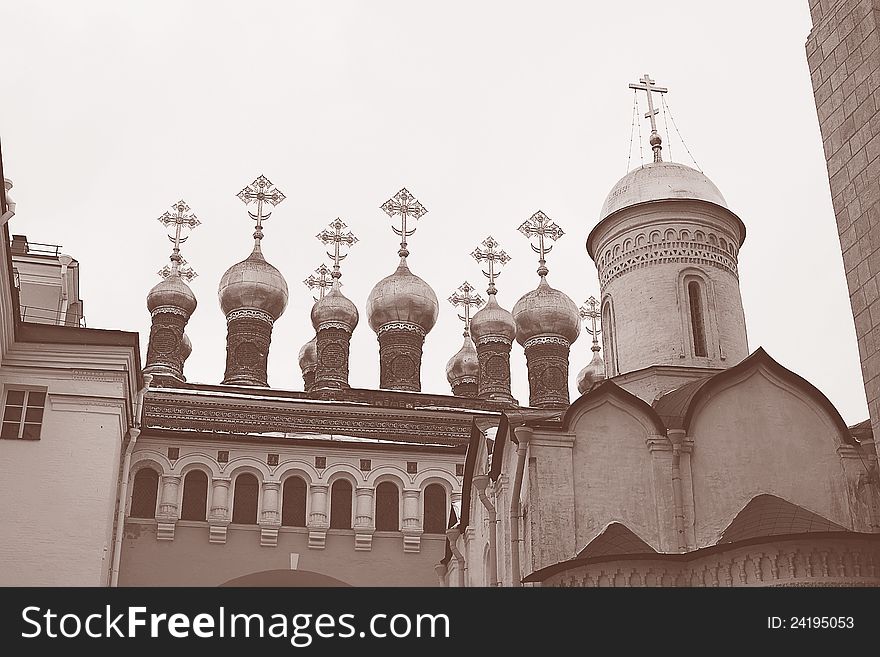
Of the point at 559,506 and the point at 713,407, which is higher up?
the point at 713,407

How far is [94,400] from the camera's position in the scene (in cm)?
1570

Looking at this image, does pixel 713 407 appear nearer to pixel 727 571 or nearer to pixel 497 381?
pixel 727 571

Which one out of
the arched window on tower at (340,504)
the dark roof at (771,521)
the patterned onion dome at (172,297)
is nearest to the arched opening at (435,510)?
the arched window on tower at (340,504)

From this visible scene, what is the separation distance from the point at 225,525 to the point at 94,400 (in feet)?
15.6

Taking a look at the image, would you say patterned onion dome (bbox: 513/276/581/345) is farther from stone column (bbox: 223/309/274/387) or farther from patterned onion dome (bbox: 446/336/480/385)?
stone column (bbox: 223/309/274/387)

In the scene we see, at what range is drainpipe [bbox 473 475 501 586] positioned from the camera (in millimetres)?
15352

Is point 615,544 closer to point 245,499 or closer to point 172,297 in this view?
point 245,499

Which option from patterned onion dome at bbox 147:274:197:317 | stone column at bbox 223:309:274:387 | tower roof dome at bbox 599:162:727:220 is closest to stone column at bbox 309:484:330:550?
stone column at bbox 223:309:274:387

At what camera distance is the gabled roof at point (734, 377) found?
14125 mm

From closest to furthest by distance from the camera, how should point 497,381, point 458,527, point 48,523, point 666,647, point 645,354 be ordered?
point 666,647, point 48,523, point 645,354, point 458,527, point 497,381

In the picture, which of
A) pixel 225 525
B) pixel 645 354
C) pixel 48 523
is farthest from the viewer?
pixel 225 525

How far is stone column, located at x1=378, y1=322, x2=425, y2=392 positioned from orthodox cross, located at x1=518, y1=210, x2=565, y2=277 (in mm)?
3689

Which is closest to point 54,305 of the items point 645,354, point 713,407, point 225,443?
point 225,443

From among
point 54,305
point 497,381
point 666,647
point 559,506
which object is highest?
point 497,381
